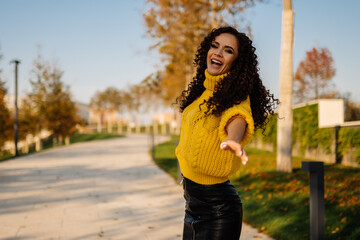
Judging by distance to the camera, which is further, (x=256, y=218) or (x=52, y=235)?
(x=256, y=218)

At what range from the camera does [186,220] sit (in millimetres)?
2102

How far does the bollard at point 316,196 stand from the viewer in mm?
3094

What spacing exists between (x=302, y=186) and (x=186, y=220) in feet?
17.1

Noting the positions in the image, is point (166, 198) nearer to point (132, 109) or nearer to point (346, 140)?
point (346, 140)

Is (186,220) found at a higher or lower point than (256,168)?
higher

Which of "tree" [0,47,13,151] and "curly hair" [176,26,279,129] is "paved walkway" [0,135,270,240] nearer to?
"curly hair" [176,26,279,129]

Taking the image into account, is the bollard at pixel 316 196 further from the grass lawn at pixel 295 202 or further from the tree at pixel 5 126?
the tree at pixel 5 126

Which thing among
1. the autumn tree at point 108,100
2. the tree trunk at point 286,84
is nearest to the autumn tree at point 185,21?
the tree trunk at point 286,84

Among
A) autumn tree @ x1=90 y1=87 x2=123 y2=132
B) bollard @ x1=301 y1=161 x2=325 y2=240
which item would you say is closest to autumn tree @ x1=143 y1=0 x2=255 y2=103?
bollard @ x1=301 y1=161 x2=325 y2=240

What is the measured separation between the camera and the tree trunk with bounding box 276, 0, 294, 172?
334 inches

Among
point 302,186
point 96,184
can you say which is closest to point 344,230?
point 302,186

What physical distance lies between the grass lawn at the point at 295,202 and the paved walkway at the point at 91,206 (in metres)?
0.42

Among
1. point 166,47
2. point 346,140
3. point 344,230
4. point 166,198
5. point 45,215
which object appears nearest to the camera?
point 344,230

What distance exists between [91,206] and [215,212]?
17.5ft
